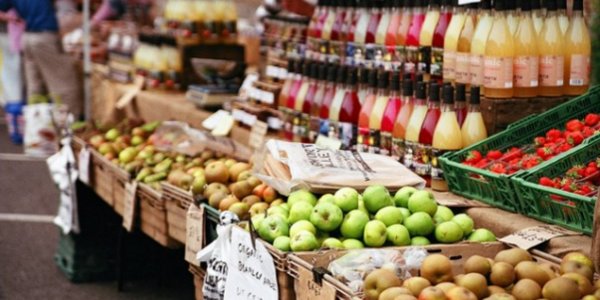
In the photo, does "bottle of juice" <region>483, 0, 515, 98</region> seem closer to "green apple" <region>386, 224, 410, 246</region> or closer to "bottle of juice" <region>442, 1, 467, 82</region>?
"bottle of juice" <region>442, 1, 467, 82</region>

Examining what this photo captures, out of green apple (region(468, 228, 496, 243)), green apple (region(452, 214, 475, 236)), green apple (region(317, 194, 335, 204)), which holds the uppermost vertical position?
green apple (region(317, 194, 335, 204))

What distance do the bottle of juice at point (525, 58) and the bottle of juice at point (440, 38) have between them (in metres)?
0.32

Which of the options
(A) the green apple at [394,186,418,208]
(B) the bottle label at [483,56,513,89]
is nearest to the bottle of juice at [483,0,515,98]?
(B) the bottle label at [483,56,513,89]

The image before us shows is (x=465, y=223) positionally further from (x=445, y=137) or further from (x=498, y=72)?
(x=498, y=72)

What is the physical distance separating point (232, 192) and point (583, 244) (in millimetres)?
1579

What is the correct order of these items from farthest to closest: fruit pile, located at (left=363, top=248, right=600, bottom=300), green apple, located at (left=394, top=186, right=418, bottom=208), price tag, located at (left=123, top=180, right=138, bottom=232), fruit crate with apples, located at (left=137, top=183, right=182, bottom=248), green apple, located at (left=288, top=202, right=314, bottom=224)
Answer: price tag, located at (left=123, top=180, right=138, bottom=232)
fruit crate with apples, located at (left=137, top=183, right=182, bottom=248)
green apple, located at (left=394, top=186, right=418, bottom=208)
green apple, located at (left=288, top=202, right=314, bottom=224)
fruit pile, located at (left=363, top=248, right=600, bottom=300)

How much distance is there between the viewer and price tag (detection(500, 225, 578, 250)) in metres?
3.09

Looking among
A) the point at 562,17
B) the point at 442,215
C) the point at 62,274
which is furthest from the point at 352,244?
the point at 62,274

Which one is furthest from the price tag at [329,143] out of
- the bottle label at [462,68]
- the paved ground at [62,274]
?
the paved ground at [62,274]

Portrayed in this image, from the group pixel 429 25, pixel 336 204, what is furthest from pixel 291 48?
pixel 336 204

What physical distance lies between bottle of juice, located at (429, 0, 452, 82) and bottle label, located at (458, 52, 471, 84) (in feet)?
0.34

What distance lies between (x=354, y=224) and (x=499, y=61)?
108 centimetres

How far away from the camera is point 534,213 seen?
3402 millimetres

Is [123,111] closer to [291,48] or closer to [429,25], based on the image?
[291,48]
